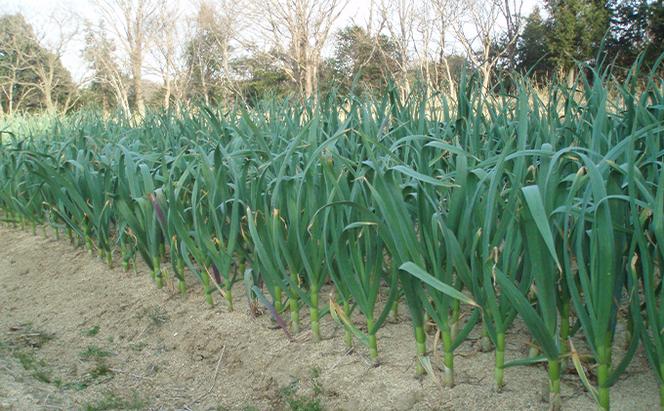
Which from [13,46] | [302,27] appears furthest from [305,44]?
[13,46]

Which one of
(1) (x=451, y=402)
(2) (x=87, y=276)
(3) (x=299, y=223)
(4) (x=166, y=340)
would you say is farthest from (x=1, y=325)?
(1) (x=451, y=402)

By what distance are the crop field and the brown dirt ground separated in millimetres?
25

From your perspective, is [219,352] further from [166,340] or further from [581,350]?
[581,350]

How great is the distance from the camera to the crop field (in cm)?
115

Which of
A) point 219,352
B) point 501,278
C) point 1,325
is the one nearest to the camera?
point 501,278

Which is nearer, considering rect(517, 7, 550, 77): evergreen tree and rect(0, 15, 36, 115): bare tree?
rect(517, 7, 550, 77): evergreen tree

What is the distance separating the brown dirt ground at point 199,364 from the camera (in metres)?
1.42

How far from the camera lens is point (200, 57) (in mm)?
20922

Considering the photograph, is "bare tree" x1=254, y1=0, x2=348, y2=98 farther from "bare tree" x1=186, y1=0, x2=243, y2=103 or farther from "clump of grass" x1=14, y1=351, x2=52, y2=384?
"clump of grass" x1=14, y1=351, x2=52, y2=384

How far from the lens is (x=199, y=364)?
1968 millimetres

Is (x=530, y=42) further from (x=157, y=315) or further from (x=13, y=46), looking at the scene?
(x=157, y=315)

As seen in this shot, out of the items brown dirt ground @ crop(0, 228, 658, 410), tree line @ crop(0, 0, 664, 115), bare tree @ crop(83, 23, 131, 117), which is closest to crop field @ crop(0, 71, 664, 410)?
brown dirt ground @ crop(0, 228, 658, 410)

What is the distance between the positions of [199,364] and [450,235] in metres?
1.09

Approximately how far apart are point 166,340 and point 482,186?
4.52 feet
